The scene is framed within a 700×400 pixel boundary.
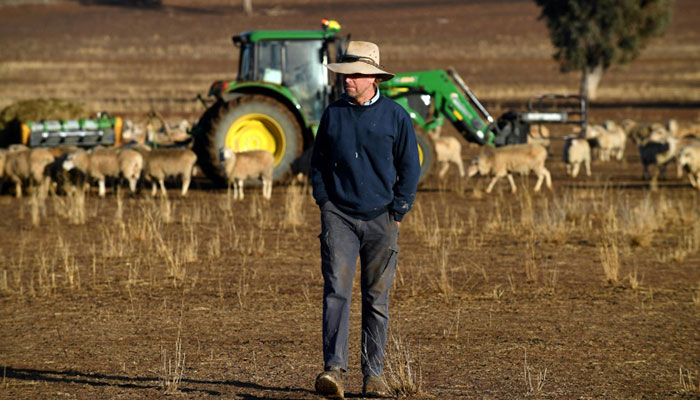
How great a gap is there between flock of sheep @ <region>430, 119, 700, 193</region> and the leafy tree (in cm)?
2291

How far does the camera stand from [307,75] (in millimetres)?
19250

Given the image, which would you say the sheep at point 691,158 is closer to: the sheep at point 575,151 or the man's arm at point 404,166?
the sheep at point 575,151

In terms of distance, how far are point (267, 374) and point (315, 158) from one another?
1748 millimetres

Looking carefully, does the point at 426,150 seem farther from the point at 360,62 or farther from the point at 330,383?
the point at 330,383

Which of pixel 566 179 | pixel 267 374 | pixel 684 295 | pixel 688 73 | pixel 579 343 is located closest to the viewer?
pixel 267 374

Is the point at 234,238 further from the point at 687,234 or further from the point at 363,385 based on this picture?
the point at 363,385

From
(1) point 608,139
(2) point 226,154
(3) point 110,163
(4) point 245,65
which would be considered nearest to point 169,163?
(3) point 110,163

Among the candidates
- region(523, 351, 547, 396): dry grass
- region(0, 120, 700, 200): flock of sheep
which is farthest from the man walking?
region(0, 120, 700, 200): flock of sheep

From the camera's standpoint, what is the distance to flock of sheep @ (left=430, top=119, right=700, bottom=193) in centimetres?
1831

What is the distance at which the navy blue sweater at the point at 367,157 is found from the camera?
6441mm

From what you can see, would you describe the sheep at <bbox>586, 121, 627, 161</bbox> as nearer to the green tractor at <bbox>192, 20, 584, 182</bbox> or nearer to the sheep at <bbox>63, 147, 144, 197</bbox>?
the green tractor at <bbox>192, 20, 584, 182</bbox>

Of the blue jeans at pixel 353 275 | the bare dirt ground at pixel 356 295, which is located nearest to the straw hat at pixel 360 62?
the blue jeans at pixel 353 275

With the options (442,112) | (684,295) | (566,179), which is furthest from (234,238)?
(566,179)

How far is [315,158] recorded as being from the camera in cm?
662
